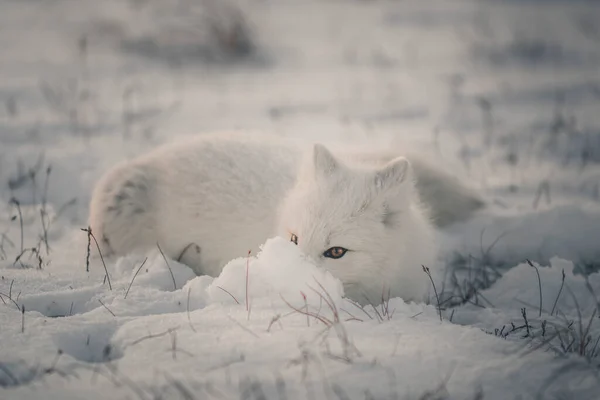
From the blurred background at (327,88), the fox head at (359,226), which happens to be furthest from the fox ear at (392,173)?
the blurred background at (327,88)

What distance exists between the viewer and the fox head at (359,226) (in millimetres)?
3193

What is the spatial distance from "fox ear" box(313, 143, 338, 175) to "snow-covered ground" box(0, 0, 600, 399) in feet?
2.15

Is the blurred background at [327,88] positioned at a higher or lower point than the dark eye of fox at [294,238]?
higher

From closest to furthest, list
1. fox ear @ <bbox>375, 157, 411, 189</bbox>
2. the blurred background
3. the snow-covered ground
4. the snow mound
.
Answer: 1. the snow-covered ground
2. the snow mound
3. fox ear @ <bbox>375, 157, 411, 189</bbox>
4. the blurred background

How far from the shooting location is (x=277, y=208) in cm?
387

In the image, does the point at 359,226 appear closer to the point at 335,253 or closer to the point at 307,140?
the point at 335,253

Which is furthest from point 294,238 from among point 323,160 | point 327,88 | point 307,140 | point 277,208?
point 327,88

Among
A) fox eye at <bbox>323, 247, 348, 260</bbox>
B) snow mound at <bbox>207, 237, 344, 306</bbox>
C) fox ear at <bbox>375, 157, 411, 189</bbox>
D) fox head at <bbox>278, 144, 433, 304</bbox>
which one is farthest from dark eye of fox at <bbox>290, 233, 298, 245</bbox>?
fox ear at <bbox>375, 157, 411, 189</bbox>

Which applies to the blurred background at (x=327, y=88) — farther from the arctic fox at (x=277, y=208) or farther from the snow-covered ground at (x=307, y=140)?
the arctic fox at (x=277, y=208)

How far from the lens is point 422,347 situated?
7.92 feet

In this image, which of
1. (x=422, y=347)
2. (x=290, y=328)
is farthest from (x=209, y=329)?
(x=422, y=347)

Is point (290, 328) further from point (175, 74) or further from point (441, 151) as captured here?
point (175, 74)

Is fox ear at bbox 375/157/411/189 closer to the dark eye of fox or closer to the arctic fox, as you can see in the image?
the arctic fox

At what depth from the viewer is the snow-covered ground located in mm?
2240
